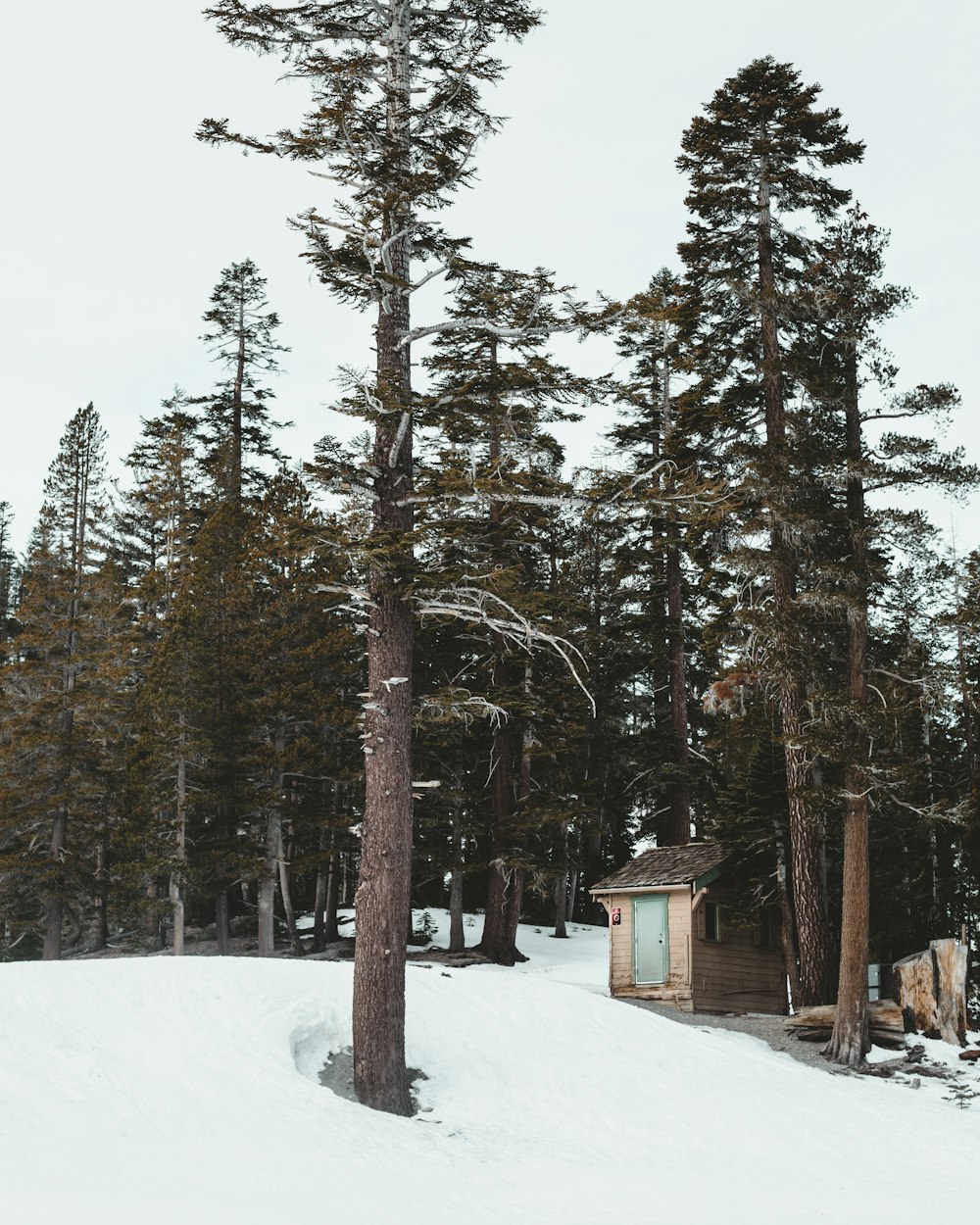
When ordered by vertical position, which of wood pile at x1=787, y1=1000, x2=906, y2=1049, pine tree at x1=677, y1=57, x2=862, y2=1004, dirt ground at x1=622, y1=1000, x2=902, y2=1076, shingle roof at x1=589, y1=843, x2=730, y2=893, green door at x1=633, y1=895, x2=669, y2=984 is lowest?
dirt ground at x1=622, y1=1000, x2=902, y2=1076

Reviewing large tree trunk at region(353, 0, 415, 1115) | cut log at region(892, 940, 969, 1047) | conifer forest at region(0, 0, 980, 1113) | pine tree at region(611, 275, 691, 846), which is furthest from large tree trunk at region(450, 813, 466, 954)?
large tree trunk at region(353, 0, 415, 1115)

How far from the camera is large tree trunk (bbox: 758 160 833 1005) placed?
18250 millimetres

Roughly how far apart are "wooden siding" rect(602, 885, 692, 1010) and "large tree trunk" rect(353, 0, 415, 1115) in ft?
36.6

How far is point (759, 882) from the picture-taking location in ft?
73.2

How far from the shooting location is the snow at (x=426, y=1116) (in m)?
8.81

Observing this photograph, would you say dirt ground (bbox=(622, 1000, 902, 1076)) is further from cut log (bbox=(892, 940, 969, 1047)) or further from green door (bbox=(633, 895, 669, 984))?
cut log (bbox=(892, 940, 969, 1047))

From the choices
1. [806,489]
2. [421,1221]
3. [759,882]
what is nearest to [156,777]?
[759,882]

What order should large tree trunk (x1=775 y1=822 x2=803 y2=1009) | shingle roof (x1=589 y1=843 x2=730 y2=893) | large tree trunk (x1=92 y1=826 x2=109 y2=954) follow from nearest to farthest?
large tree trunk (x1=775 y1=822 x2=803 y2=1009) → shingle roof (x1=589 y1=843 x2=730 y2=893) → large tree trunk (x1=92 y1=826 x2=109 y2=954)

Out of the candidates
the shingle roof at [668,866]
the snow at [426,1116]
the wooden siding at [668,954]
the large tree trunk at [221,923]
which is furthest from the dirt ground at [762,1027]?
the large tree trunk at [221,923]

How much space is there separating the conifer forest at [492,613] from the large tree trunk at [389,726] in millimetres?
40

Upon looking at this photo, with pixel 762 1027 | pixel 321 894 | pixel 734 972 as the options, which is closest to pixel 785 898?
pixel 734 972

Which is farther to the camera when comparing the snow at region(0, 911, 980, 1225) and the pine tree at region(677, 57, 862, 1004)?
the pine tree at region(677, 57, 862, 1004)

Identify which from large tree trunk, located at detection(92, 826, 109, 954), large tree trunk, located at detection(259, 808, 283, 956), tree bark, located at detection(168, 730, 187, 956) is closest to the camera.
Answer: tree bark, located at detection(168, 730, 187, 956)

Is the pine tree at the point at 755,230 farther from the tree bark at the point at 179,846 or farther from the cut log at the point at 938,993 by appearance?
the tree bark at the point at 179,846
